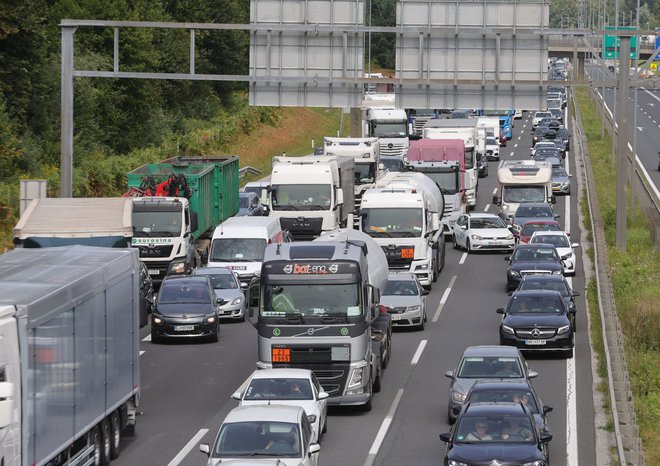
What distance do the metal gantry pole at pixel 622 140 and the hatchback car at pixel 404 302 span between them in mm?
10717

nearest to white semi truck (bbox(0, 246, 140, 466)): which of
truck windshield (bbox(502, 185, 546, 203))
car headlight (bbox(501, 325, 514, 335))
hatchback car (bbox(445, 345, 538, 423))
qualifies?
hatchback car (bbox(445, 345, 538, 423))

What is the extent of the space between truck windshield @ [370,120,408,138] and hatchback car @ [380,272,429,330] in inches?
1796

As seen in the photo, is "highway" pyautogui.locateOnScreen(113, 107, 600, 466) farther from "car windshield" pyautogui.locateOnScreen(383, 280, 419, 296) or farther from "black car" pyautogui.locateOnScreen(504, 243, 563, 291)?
"car windshield" pyautogui.locateOnScreen(383, 280, 419, 296)

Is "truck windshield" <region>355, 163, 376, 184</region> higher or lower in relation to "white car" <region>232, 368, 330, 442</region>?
higher

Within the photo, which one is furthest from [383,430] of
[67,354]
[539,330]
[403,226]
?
[403,226]

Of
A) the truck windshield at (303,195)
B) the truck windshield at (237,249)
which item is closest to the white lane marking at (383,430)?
the truck windshield at (237,249)

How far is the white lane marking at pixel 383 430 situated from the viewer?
22.6m

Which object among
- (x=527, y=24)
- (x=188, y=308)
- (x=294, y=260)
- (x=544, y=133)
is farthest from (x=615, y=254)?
(x=544, y=133)

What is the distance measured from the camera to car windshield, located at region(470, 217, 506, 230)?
5212 centimetres

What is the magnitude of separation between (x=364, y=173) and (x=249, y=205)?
16.4ft

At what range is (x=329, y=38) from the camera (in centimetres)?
3869

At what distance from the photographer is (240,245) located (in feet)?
138

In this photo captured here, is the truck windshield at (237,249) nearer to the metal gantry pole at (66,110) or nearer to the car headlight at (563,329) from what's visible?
the metal gantry pole at (66,110)

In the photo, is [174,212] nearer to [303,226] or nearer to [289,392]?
[303,226]
